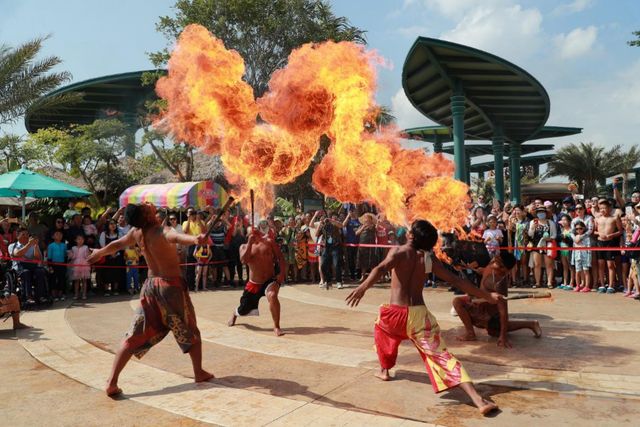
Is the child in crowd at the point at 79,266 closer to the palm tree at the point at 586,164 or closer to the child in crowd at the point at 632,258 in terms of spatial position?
the child in crowd at the point at 632,258

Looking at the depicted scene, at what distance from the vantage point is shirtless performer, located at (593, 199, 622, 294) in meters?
9.19

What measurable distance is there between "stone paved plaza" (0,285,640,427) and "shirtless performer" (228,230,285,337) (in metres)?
0.35

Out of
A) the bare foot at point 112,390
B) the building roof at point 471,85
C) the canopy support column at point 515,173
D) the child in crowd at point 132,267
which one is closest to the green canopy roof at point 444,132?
the canopy support column at point 515,173

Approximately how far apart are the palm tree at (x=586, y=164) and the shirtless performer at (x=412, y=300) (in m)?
35.1

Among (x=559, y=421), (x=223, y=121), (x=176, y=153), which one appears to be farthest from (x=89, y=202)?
(x=559, y=421)

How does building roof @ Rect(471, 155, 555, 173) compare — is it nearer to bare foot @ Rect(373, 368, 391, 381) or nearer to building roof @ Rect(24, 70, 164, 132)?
building roof @ Rect(24, 70, 164, 132)

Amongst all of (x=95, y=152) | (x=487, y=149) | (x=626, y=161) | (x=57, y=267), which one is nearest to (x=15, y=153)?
(x=95, y=152)

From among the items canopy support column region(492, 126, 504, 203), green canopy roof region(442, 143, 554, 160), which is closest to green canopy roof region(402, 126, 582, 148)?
canopy support column region(492, 126, 504, 203)

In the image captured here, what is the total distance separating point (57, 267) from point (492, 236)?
947 centimetres

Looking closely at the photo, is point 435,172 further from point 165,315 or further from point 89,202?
point 89,202

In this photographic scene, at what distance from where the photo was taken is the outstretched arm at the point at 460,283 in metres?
4.23

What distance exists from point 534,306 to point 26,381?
7.50m

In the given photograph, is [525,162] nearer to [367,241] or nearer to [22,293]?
[367,241]

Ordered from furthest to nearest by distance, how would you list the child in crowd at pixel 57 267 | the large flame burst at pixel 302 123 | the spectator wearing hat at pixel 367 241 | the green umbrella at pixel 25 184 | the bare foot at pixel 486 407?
the spectator wearing hat at pixel 367 241, the green umbrella at pixel 25 184, the child in crowd at pixel 57 267, the large flame burst at pixel 302 123, the bare foot at pixel 486 407
